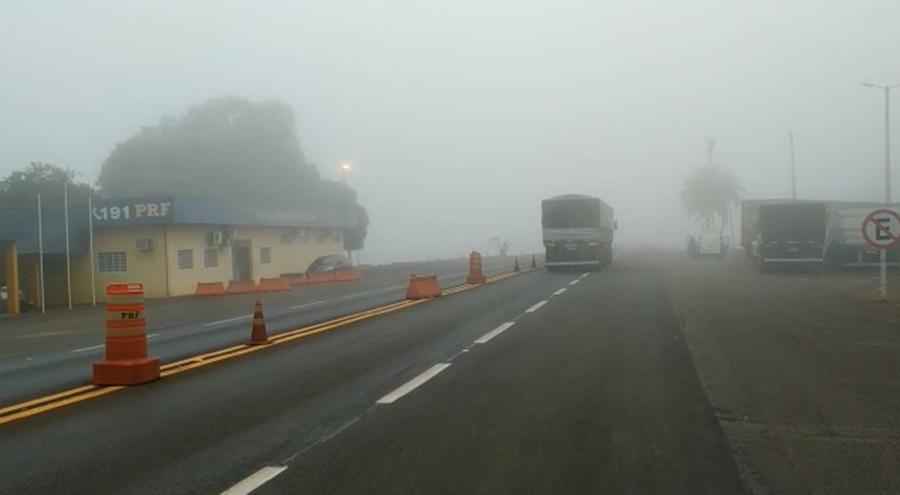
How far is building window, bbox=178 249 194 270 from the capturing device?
40.7 meters

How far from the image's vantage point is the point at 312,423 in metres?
7.88

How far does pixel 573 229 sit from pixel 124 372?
103 feet

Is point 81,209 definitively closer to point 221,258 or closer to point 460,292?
point 221,258

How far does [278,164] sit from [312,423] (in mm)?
89548

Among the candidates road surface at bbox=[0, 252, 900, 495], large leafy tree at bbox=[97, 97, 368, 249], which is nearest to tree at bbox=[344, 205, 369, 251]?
large leafy tree at bbox=[97, 97, 368, 249]

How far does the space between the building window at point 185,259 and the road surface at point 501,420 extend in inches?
1093

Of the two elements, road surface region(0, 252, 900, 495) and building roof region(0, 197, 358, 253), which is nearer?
road surface region(0, 252, 900, 495)

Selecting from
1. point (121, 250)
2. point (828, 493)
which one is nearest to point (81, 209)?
point (121, 250)

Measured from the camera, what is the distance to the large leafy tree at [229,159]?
278ft

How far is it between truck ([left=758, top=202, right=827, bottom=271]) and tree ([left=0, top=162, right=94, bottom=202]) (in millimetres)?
41197

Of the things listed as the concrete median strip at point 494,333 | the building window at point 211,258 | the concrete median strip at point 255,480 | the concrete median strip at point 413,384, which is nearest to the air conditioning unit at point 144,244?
the building window at point 211,258

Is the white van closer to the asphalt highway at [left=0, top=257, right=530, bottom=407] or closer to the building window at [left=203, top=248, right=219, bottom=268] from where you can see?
the building window at [left=203, top=248, right=219, bottom=268]

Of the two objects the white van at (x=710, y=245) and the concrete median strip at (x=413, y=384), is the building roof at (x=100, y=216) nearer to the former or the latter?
the concrete median strip at (x=413, y=384)

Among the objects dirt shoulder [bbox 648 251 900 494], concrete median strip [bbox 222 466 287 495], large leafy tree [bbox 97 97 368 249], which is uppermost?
large leafy tree [bbox 97 97 368 249]
